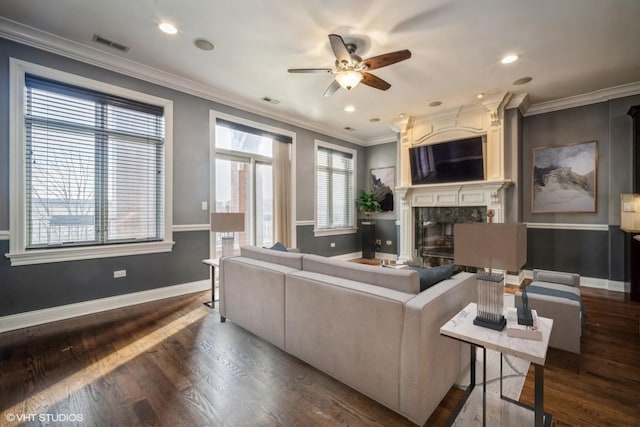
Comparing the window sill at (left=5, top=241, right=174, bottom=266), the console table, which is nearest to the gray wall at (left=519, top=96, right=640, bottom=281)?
the console table

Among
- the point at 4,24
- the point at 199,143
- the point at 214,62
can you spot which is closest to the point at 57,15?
the point at 4,24

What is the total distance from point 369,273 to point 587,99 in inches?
201

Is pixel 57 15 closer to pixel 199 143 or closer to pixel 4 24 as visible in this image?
pixel 4 24

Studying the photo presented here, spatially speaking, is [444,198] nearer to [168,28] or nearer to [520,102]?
[520,102]

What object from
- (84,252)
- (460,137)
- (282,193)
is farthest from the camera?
(282,193)

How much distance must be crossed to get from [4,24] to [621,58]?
667 centimetres

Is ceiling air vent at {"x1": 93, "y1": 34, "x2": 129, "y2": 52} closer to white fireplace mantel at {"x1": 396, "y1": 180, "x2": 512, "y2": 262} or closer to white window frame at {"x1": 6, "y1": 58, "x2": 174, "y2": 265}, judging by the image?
white window frame at {"x1": 6, "y1": 58, "x2": 174, "y2": 265}

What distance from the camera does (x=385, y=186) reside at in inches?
273

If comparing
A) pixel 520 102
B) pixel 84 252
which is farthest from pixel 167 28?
pixel 520 102

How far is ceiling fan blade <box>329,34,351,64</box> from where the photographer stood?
8.02 ft

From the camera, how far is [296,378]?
2029 mm

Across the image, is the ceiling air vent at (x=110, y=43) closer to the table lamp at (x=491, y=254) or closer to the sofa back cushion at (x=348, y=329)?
the sofa back cushion at (x=348, y=329)

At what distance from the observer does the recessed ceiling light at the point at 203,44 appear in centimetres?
301

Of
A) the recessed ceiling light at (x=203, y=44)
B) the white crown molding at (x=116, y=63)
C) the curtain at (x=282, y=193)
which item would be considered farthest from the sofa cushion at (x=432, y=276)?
the white crown molding at (x=116, y=63)
